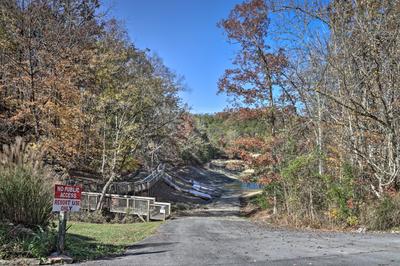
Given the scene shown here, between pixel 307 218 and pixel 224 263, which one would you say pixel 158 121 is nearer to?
pixel 307 218

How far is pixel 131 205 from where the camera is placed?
21125mm

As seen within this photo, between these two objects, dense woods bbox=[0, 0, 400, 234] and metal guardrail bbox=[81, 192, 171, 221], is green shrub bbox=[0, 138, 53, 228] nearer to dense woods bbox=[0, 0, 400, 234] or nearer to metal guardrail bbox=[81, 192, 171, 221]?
dense woods bbox=[0, 0, 400, 234]

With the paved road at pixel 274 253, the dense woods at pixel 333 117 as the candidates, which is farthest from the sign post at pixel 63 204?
the dense woods at pixel 333 117

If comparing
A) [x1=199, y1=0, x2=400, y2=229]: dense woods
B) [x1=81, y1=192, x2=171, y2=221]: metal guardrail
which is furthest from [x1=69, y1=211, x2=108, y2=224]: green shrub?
[x1=199, y1=0, x2=400, y2=229]: dense woods

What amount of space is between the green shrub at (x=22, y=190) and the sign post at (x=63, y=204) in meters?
0.92

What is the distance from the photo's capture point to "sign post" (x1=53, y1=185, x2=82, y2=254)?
6.59 metres

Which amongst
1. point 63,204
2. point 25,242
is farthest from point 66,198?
point 25,242

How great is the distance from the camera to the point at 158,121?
901 inches

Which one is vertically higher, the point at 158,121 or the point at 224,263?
the point at 158,121

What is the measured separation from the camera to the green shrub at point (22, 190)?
7.12m

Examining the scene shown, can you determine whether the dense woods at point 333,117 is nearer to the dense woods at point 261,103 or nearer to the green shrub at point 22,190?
the dense woods at point 261,103

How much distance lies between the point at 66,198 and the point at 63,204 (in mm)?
117

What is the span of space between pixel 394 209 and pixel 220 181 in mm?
44756

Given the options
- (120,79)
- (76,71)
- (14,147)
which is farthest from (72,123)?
(14,147)
